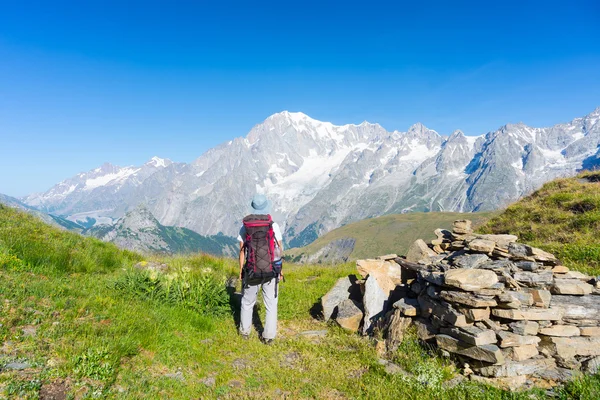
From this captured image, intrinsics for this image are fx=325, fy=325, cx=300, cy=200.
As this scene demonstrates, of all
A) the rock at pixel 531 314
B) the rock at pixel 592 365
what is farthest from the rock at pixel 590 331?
the rock at pixel 592 365

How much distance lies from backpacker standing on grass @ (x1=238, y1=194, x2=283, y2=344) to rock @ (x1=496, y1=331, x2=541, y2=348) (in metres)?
6.08

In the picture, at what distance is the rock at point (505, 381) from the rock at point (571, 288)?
10.1 feet

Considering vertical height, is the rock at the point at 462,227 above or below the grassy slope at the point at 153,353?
above

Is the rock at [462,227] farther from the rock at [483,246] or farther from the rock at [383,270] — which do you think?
the rock at [483,246]

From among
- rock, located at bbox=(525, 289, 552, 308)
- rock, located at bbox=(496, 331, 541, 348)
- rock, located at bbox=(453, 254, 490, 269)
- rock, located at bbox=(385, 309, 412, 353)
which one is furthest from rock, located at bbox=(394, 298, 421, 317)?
rock, located at bbox=(525, 289, 552, 308)

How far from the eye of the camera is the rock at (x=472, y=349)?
754 centimetres

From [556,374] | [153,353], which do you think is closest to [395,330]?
[556,374]

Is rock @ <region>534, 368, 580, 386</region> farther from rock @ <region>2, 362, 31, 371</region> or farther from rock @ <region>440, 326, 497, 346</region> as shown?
rock @ <region>2, 362, 31, 371</region>

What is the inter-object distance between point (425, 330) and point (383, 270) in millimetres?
4244

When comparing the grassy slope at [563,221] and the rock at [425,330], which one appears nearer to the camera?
the rock at [425,330]

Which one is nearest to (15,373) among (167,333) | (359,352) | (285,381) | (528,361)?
(167,333)

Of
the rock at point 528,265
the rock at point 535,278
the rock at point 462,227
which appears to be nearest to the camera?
the rock at point 535,278

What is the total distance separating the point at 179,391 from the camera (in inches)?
258

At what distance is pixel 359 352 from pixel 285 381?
2573mm
